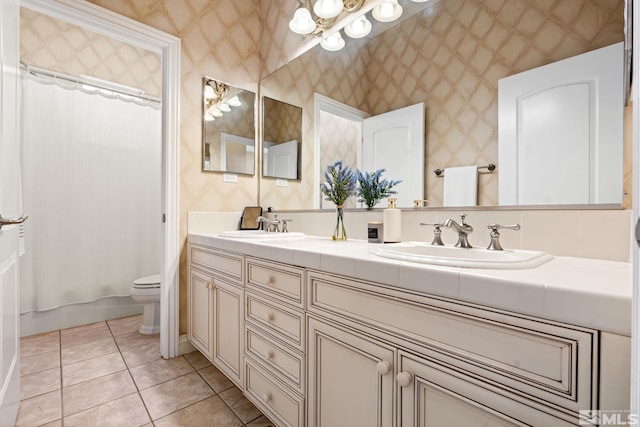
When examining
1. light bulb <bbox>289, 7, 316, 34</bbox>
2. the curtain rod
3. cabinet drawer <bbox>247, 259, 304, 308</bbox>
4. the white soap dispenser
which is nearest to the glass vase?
the white soap dispenser

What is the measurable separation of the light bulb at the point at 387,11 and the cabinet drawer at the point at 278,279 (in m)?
1.36

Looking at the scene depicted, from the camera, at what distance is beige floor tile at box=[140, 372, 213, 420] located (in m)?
1.47

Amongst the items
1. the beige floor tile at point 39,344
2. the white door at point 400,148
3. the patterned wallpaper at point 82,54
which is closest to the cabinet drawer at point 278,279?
the white door at point 400,148

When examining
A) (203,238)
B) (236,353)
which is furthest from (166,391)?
(203,238)

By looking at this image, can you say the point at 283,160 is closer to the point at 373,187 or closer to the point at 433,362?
the point at 373,187

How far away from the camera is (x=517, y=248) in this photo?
109 cm

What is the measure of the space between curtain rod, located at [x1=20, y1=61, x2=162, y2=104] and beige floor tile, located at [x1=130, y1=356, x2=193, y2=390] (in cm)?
231

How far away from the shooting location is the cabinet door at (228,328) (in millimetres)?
1470

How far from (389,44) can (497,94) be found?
652mm

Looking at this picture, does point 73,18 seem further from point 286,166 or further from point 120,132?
point 286,166

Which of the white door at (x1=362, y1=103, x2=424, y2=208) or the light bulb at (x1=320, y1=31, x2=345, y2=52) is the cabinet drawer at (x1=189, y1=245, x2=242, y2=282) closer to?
the white door at (x1=362, y1=103, x2=424, y2=208)

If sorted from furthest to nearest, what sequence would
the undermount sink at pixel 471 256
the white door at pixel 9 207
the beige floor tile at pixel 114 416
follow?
the beige floor tile at pixel 114 416 → the white door at pixel 9 207 → the undermount sink at pixel 471 256

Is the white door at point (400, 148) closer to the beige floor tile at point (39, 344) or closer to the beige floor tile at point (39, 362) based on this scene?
the beige floor tile at point (39, 362)

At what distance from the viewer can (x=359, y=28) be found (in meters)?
1.69
